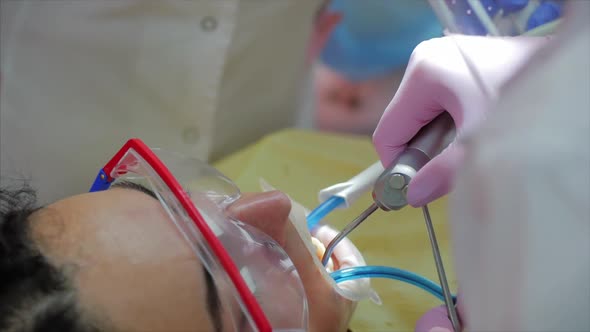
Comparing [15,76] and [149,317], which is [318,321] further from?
[15,76]

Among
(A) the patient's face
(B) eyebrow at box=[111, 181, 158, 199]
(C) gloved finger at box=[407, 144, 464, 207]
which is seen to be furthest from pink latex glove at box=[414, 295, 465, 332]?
(B) eyebrow at box=[111, 181, 158, 199]

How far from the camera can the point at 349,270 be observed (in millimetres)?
731

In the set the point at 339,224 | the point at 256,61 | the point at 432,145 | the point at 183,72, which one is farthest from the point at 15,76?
the point at 432,145

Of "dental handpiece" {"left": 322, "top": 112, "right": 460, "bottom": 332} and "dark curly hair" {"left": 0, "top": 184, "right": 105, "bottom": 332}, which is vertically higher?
"dark curly hair" {"left": 0, "top": 184, "right": 105, "bottom": 332}

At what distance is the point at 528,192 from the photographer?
347mm

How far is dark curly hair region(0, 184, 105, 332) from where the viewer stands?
548 millimetres

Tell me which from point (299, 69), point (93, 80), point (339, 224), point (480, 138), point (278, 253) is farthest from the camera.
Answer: point (299, 69)

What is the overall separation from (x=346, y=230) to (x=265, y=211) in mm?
121

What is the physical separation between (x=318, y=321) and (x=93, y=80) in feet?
2.12

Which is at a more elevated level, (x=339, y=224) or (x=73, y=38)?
(x=73, y=38)

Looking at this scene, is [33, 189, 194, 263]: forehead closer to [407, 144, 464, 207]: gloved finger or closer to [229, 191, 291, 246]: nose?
[229, 191, 291, 246]: nose

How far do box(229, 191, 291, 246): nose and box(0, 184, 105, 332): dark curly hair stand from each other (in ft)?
0.63

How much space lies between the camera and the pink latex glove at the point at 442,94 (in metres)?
0.57

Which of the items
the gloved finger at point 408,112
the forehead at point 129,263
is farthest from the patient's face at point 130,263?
the gloved finger at point 408,112
